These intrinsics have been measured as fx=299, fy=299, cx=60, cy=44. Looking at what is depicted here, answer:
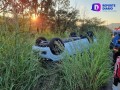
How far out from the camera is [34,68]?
4.62 m

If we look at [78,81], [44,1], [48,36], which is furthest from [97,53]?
[44,1]

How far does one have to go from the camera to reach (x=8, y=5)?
5.14m

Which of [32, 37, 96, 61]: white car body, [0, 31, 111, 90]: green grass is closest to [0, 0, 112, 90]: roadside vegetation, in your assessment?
[0, 31, 111, 90]: green grass

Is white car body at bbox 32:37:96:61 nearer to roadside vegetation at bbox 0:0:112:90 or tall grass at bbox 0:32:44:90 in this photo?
roadside vegetation at bbox 0:0:112:90

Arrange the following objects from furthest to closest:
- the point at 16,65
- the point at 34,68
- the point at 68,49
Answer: the point at 68,49 < the point at 34,68 < the point at 16,65

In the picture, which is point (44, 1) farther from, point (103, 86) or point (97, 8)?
point (103, 86)

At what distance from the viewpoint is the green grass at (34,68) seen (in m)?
4.21

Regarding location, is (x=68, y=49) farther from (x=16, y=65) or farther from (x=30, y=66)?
(x=16, y=65)

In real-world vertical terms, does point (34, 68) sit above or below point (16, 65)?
below

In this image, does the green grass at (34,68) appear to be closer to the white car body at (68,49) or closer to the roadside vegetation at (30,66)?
the roadside vegetation at (30,66)

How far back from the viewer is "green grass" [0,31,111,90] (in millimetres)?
4215

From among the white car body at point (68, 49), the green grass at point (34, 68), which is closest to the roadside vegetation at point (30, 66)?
the green grass at point (34, 68)

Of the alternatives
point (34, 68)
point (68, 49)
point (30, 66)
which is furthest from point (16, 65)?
point (68, 49)

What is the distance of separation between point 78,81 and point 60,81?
1.08 feet
